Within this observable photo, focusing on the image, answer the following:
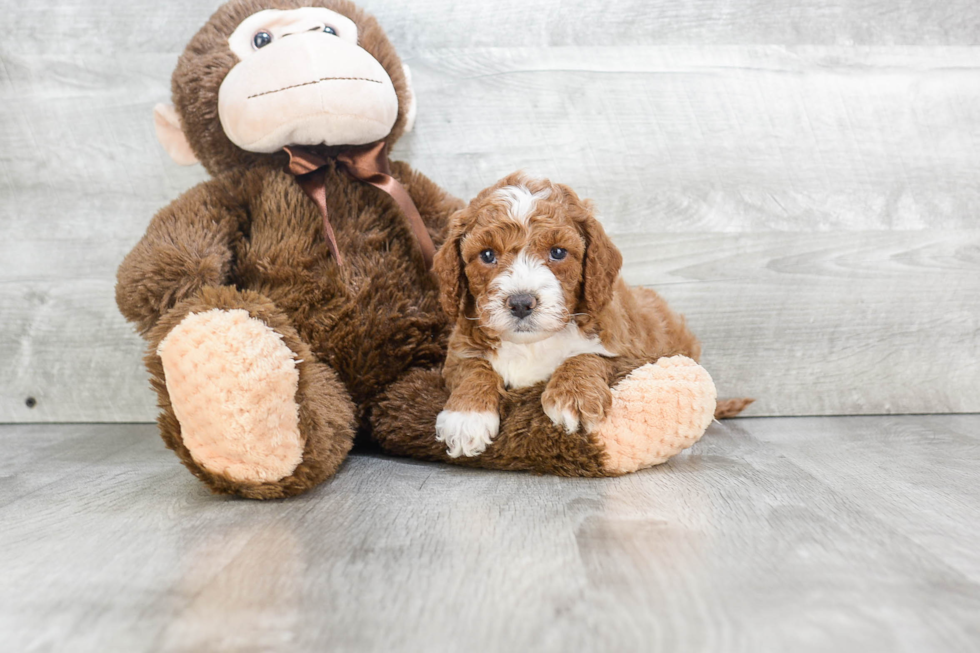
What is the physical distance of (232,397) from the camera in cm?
106

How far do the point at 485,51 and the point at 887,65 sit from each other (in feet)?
2.94

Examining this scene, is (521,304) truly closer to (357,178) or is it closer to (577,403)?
(577,403)

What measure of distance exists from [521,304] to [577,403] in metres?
0.17

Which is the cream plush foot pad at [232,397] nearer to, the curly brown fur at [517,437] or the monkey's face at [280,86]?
the curly brown fur at [517,437]

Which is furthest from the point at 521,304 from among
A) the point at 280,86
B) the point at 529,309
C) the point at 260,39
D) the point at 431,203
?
the point at 260,39

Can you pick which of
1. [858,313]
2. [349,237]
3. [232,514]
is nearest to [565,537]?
[232,514]

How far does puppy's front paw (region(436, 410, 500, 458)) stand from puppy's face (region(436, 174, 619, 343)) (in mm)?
130

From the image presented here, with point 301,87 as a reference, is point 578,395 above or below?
below

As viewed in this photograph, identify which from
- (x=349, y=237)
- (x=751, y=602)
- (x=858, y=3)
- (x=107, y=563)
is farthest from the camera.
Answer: (x=858, y=3)

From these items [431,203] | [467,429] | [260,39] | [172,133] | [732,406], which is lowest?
[732,406]

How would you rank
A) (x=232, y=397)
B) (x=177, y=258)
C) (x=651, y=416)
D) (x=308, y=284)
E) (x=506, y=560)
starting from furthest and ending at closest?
(x=308, y=284) → (x=177, y=258) → (x=651, y=416) → (x=232, y=397) → (x=506, y=560)

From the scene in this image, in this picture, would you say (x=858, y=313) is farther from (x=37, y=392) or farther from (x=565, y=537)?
(x=37, y=392)

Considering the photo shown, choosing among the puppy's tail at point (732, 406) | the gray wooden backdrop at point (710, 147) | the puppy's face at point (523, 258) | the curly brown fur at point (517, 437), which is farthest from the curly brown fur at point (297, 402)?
the puppy's tail at point (732, 406)

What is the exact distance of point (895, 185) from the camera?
1.72 m
